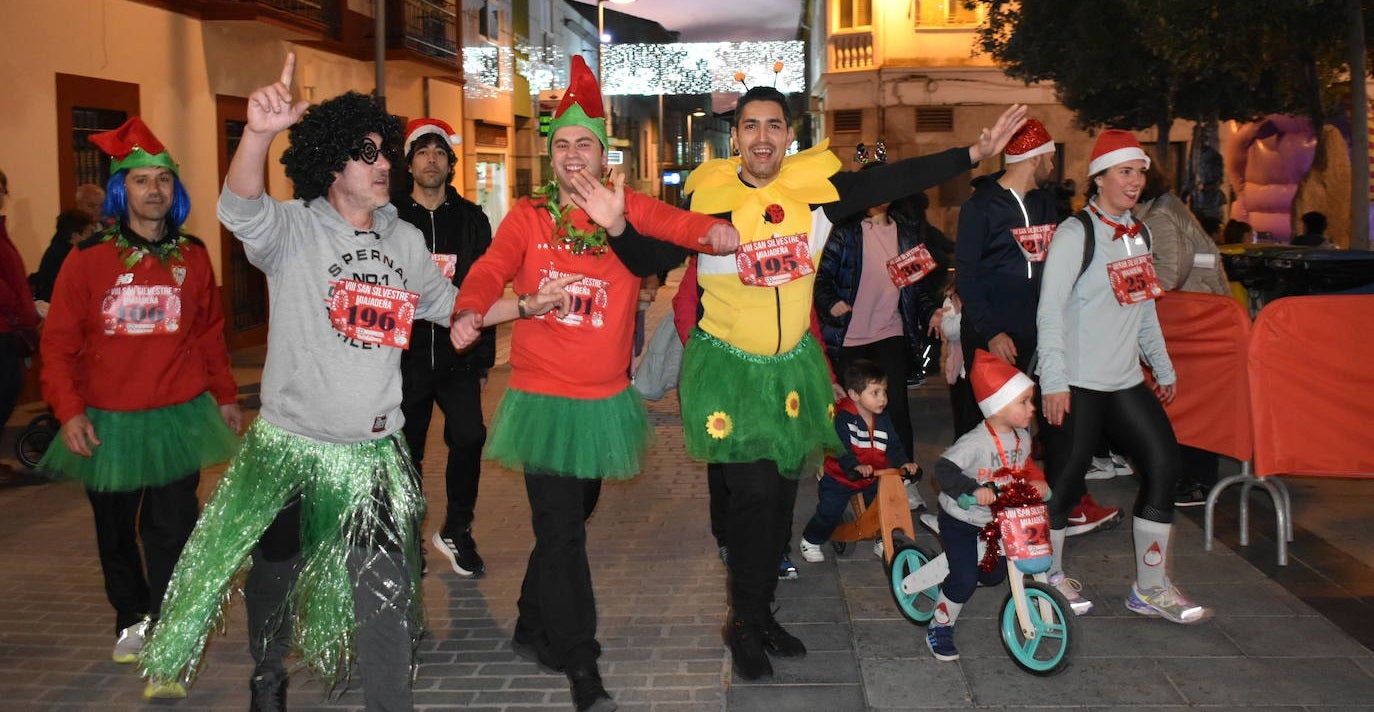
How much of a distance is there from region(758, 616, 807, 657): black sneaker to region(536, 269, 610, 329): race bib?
59.7 inches

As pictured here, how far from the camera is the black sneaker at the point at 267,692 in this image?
4395 millimetres

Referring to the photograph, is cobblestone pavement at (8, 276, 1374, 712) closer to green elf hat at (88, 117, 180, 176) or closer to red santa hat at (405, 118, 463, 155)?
green elf hat at (88, 117, 180, 176)

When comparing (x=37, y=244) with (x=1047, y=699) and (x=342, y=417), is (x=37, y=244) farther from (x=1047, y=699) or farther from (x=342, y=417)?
(x=1047, y=699)

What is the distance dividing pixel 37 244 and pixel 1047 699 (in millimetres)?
10966

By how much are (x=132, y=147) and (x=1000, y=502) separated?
3.62 m

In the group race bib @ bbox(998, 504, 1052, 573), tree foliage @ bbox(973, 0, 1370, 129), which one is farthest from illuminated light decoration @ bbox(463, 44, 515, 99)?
race bib @ bbox(998, 504, 1052, 573)

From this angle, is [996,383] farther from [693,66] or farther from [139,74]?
[693,66]

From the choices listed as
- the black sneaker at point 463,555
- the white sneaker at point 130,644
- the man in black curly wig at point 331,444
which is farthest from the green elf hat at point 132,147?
the black sneaker at point 463,555

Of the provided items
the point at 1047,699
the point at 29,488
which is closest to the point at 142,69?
the point at 29,488

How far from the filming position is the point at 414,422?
630 cm

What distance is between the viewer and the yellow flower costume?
495 centimetres

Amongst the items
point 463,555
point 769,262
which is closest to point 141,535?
point 463,555

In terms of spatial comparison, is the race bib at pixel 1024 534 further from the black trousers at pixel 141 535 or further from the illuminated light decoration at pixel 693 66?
the illuminated light decoration at pixel 693 66

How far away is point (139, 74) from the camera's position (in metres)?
14.4
